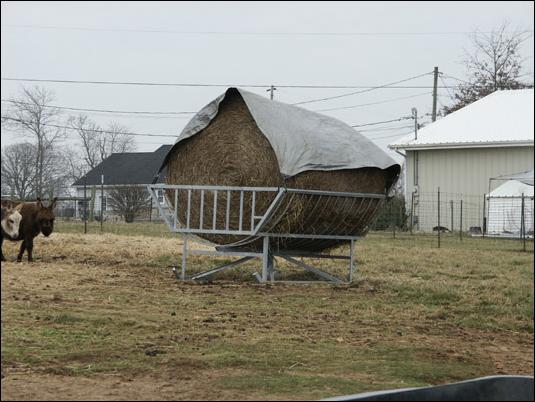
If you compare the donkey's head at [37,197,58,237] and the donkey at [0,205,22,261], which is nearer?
the donkey at [0,205,22,261]

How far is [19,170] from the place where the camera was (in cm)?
463

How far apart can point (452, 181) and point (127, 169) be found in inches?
282

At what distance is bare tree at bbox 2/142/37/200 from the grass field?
1.60 ft

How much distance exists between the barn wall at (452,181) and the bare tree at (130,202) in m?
6.27

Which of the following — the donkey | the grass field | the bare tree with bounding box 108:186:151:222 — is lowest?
the grass field

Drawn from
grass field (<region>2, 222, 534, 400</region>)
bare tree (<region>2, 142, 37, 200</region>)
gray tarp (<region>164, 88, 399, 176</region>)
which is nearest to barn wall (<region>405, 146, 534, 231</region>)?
grass field (<region>2, 222, 534, 400</region>)

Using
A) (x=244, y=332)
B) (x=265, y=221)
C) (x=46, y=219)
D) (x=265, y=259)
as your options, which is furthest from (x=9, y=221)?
(x=46, y=219)

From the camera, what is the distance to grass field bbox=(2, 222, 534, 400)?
13.3 feet

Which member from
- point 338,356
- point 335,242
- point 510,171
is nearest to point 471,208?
point 510,171

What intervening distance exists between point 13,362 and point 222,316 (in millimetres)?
2233

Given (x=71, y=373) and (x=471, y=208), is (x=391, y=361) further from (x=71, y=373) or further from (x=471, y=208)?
(x=471, y=208)

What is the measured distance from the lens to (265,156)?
8898mm

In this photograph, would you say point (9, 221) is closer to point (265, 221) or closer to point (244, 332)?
point (244, 332)

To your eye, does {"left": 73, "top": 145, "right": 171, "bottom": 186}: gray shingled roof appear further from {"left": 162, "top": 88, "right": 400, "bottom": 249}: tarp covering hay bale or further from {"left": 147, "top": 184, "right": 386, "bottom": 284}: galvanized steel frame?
{"left": 147, "top": 184, "right": 386, "bottom": 284}: galvanized steel frame
